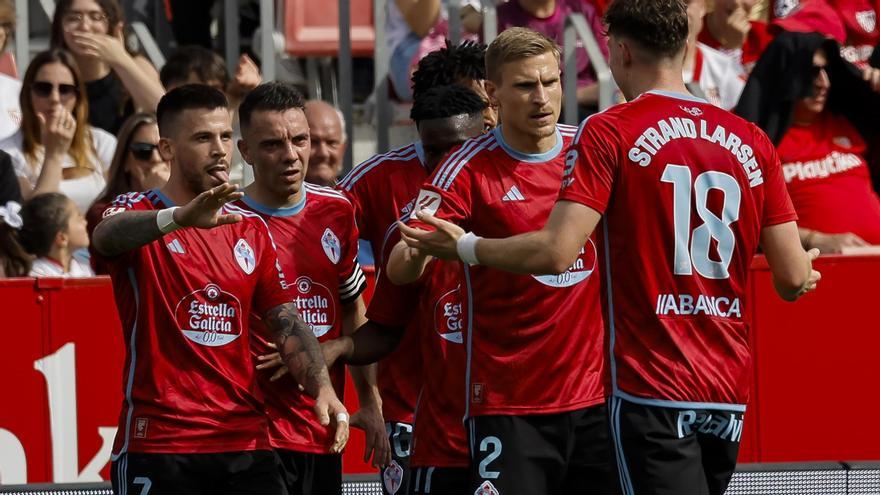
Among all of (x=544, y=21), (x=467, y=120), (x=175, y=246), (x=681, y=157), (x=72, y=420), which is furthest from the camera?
(x=544, y=21)

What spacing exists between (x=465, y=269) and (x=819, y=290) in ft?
9.84

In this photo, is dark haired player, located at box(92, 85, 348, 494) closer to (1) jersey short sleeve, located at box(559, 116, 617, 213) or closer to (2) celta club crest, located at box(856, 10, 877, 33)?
(1) jersey short sleeve, located at box(559, 116, 617, 213)

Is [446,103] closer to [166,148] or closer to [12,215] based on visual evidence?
[166,148]

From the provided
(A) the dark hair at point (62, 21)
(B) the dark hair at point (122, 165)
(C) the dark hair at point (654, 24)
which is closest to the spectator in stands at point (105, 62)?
(A) the dark hair at point (62, 21)

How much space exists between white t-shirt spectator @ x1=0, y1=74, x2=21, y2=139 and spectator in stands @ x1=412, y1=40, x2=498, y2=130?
3278 millimetres

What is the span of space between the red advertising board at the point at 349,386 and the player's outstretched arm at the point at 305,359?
2.37m

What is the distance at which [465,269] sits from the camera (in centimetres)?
614

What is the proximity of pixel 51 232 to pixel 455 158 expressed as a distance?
137 inches

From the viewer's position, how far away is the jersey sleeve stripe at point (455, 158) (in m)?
6.06

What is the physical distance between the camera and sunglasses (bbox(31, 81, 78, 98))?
952 cm

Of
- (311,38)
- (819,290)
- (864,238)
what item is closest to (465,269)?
(819,290)

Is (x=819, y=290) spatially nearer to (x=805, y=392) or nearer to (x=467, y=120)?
(x=805, y=392)

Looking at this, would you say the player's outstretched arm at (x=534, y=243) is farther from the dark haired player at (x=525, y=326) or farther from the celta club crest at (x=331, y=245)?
the celta club crest at (x=331, y=245)

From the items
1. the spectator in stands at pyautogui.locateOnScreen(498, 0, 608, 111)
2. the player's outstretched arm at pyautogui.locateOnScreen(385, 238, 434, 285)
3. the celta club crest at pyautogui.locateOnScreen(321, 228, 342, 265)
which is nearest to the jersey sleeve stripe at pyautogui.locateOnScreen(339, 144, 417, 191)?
the celta club crest at pyautogui.locateOnScreen(321, 228, 342, 265)
